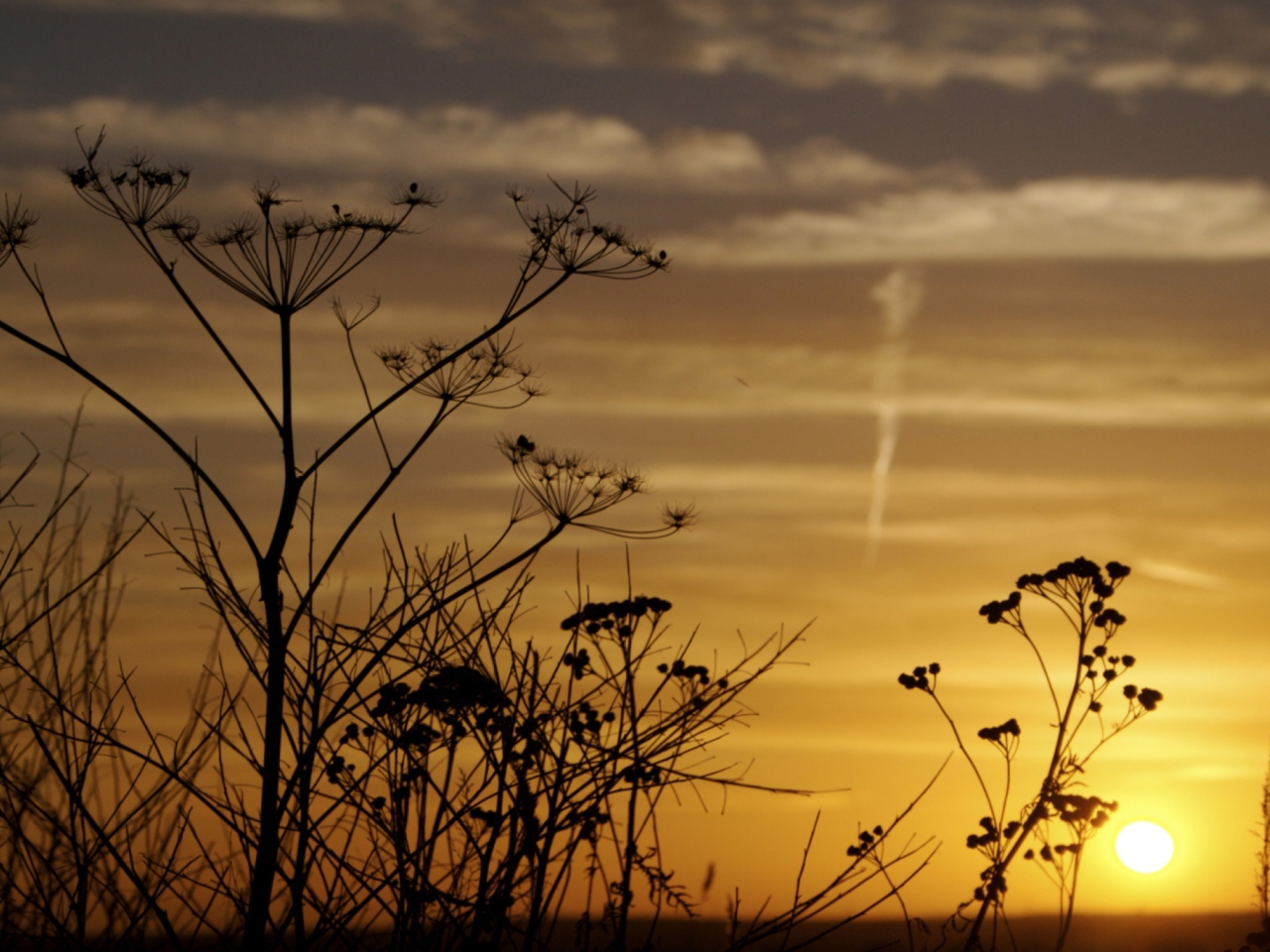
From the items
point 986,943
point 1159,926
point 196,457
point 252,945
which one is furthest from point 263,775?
point 1159,926

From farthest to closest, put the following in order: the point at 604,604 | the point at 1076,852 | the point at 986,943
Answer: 1. the point at 1076,852
2. the point at 986,943
3. the point at 604,604

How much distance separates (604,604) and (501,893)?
2701 millimetres

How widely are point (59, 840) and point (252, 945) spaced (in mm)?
1350

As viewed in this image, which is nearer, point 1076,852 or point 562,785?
point 562,785

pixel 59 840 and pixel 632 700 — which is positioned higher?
pixel 632 700

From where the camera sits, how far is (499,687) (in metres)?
5.95

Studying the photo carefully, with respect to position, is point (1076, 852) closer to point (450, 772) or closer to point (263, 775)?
point (450, 772)

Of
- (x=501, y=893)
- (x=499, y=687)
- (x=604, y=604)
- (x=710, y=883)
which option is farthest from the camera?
(x=604, y=604)

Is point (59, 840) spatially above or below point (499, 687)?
below

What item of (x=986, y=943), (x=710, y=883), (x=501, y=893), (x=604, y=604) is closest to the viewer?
(x=501, y=893)

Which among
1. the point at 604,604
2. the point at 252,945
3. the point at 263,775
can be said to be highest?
the point at 604,604

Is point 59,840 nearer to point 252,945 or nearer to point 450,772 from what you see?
point 252,945

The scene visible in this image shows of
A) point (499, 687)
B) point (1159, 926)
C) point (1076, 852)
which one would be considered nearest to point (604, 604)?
point (499, 687)

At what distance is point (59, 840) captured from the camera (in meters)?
6.29
